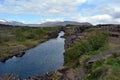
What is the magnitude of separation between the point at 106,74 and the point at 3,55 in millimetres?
106720

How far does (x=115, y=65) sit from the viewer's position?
193 ft

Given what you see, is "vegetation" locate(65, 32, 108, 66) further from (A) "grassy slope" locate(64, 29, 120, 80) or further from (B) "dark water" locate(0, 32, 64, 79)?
(B) "dark water" locate(0, 32, 64, 79)

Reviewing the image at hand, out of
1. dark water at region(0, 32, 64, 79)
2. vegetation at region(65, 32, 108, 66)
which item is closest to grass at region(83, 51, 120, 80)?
vegetation at region(65, 32, 108, 66)

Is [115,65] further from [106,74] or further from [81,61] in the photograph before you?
[81,61]

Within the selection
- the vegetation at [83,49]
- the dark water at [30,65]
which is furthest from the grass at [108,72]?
the dark water at [30,65]

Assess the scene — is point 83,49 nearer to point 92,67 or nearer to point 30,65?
point 30,65

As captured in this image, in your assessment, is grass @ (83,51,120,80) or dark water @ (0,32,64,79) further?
dark water @ (0,32,64,79)

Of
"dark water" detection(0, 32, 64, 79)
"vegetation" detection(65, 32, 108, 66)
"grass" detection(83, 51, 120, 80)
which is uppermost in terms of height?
"grass" detection(83, 51, 120, 80)

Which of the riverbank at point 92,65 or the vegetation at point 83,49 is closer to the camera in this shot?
the riverbank at point 92,65

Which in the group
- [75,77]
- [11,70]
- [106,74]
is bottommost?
[11,70]

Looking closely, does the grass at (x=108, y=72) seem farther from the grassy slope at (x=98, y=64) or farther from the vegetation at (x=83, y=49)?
the vegetation at (x=83, y=49)

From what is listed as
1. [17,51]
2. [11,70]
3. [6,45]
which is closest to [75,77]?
[11,70]

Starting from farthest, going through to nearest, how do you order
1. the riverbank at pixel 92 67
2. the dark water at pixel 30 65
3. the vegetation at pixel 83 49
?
1. the dark water at pixel 30 65
2. the vegetation at pixel 83 49
3. the riverbank at pixel 92 67

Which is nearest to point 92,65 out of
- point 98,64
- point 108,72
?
point 98,64
